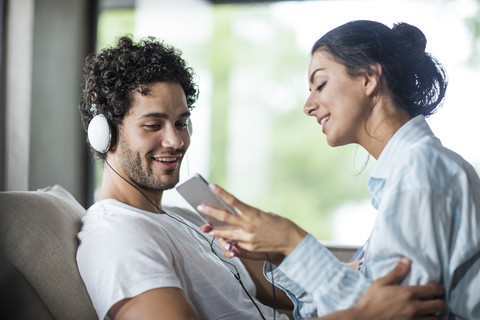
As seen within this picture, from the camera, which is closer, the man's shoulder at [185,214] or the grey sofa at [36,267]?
the grey sofa at [36,267]

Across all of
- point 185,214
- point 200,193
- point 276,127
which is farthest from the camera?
point 276,127

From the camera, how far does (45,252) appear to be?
4.31 ft

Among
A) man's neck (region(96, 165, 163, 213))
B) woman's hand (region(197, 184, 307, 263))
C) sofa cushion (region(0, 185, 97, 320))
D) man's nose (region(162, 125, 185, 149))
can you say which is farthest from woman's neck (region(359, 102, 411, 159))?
Result: sofa cushion (region(0, 185, 97, 320))

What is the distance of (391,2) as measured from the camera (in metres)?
6.65

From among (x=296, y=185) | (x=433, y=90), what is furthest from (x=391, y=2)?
(x=433, y=90)

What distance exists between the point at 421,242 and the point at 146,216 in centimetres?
72

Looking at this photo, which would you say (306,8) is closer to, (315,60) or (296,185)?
(296,185)

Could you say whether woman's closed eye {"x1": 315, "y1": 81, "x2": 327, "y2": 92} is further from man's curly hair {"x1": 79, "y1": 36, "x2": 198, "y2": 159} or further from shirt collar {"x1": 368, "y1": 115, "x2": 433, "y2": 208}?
man's curly hair {"x1": 79, "y1": 36, "x2": 198, "y2": 159}

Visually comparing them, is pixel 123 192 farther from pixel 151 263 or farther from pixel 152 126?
pixel 151 263

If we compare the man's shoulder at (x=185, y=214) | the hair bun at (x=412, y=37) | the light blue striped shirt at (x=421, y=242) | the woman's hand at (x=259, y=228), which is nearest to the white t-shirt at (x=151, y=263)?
the man's shoulder at (x=185, y=214)

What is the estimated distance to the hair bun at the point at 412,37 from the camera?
139cm

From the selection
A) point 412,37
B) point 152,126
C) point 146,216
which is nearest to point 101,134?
point 152,126

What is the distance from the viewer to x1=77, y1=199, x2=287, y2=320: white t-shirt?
124 cm

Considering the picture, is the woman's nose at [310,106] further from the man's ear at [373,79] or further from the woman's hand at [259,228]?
the woman's hand at [259,228]
